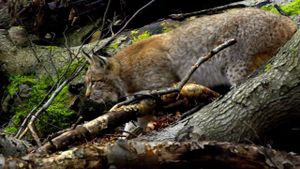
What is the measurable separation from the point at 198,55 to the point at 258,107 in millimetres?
2401

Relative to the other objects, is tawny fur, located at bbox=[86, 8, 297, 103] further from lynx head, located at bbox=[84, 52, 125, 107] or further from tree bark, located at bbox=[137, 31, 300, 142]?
tree bark, located at bbox=[137, 31, 300, 142]

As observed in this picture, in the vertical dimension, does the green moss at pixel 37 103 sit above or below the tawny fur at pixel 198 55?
below

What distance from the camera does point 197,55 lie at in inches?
283

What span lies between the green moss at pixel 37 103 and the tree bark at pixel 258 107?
345 centimetres

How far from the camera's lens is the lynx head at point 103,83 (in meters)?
7.67

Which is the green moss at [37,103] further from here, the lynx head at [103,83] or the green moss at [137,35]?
the green moss at [137,35]

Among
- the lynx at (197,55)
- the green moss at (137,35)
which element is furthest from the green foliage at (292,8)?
the green moss at (137,35)

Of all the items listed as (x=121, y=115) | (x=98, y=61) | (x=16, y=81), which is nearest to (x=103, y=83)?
(x=98, y=61)

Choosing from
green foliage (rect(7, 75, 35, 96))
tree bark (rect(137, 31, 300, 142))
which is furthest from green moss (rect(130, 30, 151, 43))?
tree bark (rect(137, 31, 300, 142))

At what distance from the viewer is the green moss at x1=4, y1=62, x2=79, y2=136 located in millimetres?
8516

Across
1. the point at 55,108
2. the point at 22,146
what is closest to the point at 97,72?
the point at 55,108

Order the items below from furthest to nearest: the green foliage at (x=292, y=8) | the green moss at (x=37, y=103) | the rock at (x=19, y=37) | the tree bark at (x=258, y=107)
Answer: the rock at (x=19, y=37) < the green moss at (x=37, y=103) < the green foliage at (x=292, y=8) < the tree bark at (x=258, y=107)

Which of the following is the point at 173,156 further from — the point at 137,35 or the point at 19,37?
the point at 19,37

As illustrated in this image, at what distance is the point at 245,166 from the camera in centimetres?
414
